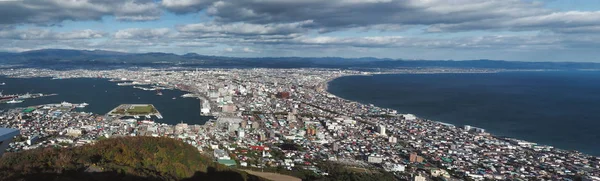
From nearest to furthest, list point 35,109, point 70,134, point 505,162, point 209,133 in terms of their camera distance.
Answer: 1. point 505,162
2. point 70,134
3. point 209,133
4. point 35,109

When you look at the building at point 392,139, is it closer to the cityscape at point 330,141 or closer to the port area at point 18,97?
the cityscape at point 330,141

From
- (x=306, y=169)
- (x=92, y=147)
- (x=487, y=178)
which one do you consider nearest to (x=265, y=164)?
(x=306, y=169)

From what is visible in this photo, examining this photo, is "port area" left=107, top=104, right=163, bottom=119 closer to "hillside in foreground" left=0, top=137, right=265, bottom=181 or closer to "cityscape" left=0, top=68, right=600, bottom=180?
"cityscape" left=0, top=68, right=600, bottom=180

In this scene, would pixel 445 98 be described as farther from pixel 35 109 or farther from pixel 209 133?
pixel 35 109

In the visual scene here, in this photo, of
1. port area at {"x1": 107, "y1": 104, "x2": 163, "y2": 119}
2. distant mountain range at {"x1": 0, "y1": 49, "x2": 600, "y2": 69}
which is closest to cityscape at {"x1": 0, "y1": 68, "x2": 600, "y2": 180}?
port area at {"x1": 107, "y1": 104, "x2": 163, "y2": 119}

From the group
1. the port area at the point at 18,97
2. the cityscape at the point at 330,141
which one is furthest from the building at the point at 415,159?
the port area at the point at 18,97

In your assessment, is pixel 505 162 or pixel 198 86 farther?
pixel 198 86
